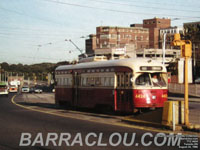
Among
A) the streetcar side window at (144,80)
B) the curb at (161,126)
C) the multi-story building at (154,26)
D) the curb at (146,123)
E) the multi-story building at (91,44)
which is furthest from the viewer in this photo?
the multi-story building at (154,26)

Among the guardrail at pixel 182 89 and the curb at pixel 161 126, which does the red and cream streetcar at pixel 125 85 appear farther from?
the guardrail at pixel 182 89

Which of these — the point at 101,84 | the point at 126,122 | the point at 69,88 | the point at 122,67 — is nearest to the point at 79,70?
the point at 69,88

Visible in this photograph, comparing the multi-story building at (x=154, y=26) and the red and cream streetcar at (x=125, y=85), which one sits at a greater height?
the multi-story building at (x=154, y=26)

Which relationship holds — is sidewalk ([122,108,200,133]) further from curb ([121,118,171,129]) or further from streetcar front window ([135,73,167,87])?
streetcar front window ([135,73,167,87])

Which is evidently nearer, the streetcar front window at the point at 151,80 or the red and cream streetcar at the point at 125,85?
the red and cream streetcar at the point at 125,85

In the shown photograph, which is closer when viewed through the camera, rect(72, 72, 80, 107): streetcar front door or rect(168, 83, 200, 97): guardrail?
rect(72, 72, 80, 107): streetcar front door

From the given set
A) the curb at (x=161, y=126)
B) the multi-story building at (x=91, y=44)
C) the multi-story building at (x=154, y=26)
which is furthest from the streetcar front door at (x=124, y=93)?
the multi-story building at (x=154, y=26)

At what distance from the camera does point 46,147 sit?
10.4 m

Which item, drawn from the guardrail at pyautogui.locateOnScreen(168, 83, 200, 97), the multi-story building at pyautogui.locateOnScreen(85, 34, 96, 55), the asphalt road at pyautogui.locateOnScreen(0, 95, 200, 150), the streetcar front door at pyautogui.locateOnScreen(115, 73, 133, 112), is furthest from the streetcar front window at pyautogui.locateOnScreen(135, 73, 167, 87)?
the multi-story building at pyautogui.locateOnScreen(85, 34, 96, 55)

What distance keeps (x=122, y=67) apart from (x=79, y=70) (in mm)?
5524

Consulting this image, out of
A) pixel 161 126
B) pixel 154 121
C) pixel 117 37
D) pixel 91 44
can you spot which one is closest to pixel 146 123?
pixel 154 121

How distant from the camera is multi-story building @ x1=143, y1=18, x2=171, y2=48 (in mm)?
137938

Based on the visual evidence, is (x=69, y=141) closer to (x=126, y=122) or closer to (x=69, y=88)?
(x=126, y=122)

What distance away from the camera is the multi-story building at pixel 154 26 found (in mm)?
137938
